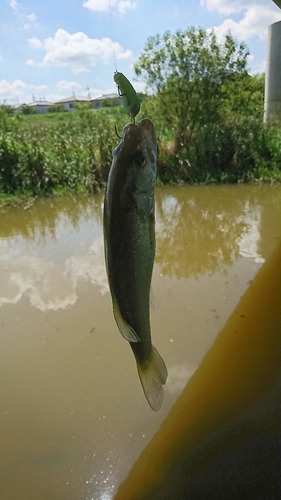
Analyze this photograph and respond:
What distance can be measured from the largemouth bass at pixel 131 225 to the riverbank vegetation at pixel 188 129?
10218 millimetres

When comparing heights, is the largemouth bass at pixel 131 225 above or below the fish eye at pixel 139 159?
below

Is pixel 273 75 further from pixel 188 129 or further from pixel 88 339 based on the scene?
pixel 88 339

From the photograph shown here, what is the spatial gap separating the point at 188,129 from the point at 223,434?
10687 mm

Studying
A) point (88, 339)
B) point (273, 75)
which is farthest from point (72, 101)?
point (88, 339)

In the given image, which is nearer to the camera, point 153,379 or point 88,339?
point 153,379

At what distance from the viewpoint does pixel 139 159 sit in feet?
2.92

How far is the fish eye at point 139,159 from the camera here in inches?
34.8

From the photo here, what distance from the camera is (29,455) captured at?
9.84 feet

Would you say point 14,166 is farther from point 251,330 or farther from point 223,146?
point 251,330

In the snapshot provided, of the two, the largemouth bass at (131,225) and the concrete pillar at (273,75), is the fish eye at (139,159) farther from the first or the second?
the concrete pillar at (273,75)

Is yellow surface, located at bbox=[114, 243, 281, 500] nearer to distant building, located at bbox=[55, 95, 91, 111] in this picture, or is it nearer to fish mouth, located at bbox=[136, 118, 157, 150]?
fish mouth, located at bbox=[136, 118, 157, 150]

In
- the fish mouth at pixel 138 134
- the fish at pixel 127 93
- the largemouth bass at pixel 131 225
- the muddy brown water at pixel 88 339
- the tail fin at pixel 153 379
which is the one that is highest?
the fish at pixel 127 93

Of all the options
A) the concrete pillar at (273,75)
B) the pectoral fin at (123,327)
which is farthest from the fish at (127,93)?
the concrete pillar at (273,75)

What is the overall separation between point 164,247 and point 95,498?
4.69 metres
